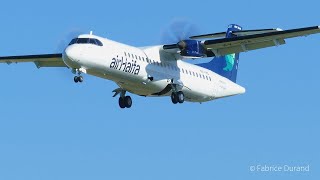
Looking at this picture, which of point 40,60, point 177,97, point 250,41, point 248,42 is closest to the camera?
point 177,97

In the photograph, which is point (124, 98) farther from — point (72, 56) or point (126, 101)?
point (72, 56)

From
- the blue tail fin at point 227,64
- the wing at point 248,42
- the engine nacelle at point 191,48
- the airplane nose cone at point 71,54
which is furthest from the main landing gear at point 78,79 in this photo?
the blue tail fin at point 227,64

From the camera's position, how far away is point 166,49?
3844 centimetres

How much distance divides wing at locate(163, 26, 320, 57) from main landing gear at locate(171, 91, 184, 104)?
75.8 inches

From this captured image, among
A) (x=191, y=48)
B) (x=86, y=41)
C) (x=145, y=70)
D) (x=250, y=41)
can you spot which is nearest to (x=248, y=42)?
(x=250, y=41)

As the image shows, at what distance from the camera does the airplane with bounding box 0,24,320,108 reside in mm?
34906

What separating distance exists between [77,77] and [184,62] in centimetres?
661

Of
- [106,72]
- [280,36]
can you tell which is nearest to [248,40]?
Answer: [280,36]

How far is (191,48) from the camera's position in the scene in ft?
125

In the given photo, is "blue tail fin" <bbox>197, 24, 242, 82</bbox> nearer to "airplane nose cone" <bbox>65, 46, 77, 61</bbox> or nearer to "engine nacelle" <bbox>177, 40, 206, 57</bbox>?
"engine nacelle" <bbox>177, 40, 206, 57</bbox>

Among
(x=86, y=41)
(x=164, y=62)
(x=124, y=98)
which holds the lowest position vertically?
(x=124, y=98)

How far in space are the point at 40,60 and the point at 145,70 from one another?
6.16m

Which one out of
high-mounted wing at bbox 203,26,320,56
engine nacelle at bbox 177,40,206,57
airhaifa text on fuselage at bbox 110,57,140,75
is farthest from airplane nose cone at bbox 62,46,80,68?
high-mounted wing at bbox 203,26,320,56

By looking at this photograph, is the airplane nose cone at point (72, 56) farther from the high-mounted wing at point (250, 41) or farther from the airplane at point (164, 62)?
the high-mounted wing at point (250, 41)
